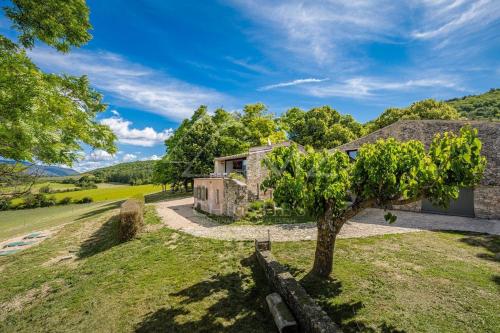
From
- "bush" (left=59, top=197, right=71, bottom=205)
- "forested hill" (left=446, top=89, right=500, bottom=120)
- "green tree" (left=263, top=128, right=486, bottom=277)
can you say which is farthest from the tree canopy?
"forested hill" (left=446, top=89, right=500, bottom=120)

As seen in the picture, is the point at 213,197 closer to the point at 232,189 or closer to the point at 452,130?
the point at 232,189

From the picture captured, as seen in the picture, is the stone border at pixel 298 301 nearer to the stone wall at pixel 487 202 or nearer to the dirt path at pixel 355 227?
the dirt path at pixel 355 227

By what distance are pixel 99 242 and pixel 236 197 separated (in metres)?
10.7

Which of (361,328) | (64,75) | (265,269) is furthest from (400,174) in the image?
(64,75)

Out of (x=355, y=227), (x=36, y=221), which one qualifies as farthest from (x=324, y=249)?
(x=36, y=221)

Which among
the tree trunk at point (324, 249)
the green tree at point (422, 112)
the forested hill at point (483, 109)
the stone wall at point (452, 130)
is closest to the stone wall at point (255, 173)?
the stone wall at point (452, 130)

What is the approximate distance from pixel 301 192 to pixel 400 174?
11.1ft

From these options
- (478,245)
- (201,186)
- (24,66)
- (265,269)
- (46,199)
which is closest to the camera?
(24,66)

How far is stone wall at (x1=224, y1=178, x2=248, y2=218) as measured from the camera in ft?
67.8

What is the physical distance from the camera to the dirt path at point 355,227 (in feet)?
51.0

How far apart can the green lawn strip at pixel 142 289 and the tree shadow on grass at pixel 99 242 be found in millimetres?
138

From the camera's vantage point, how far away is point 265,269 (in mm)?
10844

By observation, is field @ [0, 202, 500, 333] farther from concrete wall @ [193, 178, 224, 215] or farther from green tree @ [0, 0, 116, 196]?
concrete wall @ [193, 178, 224, 215]

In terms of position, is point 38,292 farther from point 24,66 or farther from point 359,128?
point 359,128
